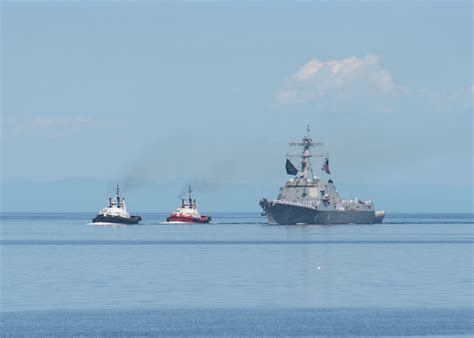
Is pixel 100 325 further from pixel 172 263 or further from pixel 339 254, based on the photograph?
pixel 339 254

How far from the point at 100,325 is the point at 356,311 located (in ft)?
44.7

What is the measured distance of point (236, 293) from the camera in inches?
2908

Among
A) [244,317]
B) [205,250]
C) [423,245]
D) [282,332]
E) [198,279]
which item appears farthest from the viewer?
[423,245]

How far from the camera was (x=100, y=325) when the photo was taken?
194 feet

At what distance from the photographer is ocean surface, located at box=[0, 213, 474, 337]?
59156mm

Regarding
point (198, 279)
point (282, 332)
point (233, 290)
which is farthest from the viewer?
point (198, 279)

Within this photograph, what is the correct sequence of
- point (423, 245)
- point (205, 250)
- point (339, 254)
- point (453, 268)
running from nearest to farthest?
1. point (453, 268)
2. point (339, 254)
3. point (205, 250)
4. point (423, 245)

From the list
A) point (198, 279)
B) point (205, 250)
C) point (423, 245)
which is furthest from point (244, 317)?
point (423, 245)

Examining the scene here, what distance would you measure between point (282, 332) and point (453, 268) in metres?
42.7

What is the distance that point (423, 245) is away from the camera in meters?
148

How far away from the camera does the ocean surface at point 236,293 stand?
59156 millimetres

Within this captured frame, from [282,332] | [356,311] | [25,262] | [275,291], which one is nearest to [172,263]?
[25,262]

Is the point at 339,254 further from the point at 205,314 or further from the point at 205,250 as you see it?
the point at 205,314

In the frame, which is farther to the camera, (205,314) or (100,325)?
(205,314)
